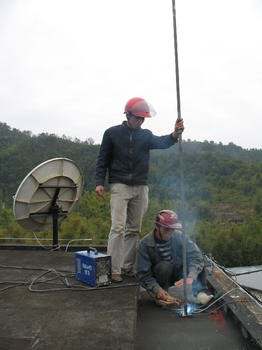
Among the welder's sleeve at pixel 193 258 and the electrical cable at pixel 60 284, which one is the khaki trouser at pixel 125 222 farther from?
the welder's sleeve at pixel 193 258

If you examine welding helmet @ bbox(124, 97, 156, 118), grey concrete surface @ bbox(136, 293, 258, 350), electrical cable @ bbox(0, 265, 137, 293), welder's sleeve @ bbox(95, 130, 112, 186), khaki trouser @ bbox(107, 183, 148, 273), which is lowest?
grey concrete surface @ bbox(136, 293, 258, 350)

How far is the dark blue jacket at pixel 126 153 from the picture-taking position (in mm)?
4684

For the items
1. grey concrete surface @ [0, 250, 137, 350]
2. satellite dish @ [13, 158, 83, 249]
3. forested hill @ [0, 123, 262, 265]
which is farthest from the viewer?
forested hill @ [0, 123, 262, 265]

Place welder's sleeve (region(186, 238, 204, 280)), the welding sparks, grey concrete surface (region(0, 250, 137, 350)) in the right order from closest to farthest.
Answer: grey concrete surface (region(0, 250, 137, 350)), the welding sparks, welder's sleeve (region(186, 238, 204, 280))

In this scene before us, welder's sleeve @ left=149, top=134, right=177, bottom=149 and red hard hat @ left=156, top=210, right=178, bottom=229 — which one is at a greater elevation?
welder's sleeve @ left=149, top=134, right=177, bottom=149

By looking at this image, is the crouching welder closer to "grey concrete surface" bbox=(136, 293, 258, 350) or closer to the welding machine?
"grey concrete surface" bbox=(136, 293, 258, 350)

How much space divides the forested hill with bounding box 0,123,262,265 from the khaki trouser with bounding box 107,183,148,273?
30514 millimetres

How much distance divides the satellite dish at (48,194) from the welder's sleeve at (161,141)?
6.75 ft

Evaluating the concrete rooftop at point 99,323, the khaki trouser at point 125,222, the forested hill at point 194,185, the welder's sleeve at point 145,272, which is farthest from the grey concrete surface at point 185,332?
the forested hill at point 194,185

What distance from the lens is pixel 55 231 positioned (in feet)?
22.1

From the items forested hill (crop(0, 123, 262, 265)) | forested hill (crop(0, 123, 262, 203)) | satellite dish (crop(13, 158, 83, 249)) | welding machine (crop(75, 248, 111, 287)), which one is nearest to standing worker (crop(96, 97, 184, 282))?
welding machine (crop(75, 248, 111, 287))

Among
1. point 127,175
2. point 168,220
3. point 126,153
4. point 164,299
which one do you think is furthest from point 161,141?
point 164,299

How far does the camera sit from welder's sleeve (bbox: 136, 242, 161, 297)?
4.34 m

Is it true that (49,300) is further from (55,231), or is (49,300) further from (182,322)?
(55,231)
